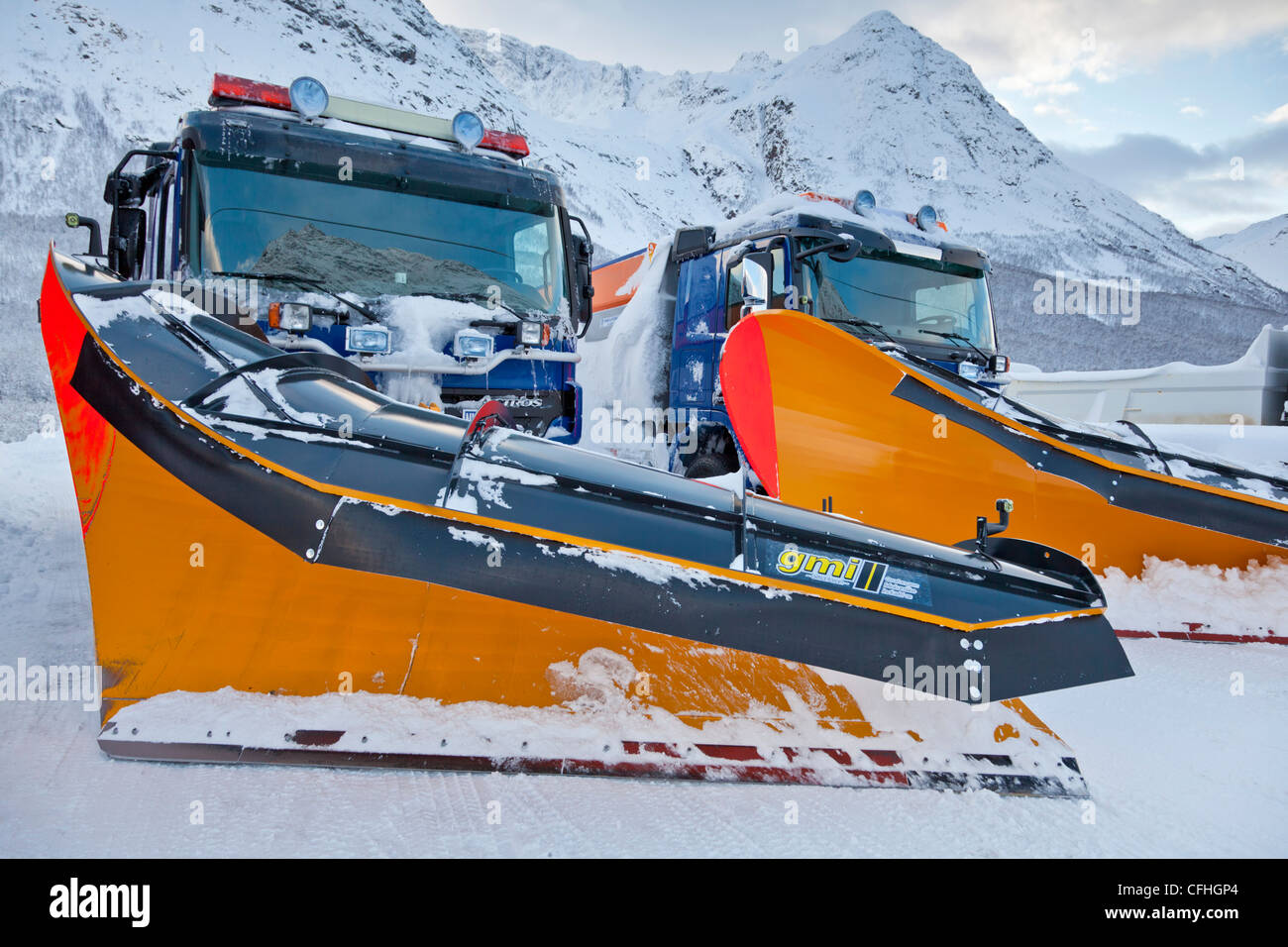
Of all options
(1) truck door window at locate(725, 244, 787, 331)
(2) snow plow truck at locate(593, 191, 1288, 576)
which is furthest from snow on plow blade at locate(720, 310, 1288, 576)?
(1) truck door window at locate(725, 244, 787, 331)

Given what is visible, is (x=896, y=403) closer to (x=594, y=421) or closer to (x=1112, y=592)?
(x=1112, y=592)

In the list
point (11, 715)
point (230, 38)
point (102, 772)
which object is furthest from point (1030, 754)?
point (230, 38)

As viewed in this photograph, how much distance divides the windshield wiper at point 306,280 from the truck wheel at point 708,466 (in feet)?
9.52

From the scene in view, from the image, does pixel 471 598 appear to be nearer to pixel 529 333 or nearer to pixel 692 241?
pixel 529 333

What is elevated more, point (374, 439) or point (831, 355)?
point (831, 355)

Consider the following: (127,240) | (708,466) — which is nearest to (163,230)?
(127,240)

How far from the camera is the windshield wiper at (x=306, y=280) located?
3537 mm

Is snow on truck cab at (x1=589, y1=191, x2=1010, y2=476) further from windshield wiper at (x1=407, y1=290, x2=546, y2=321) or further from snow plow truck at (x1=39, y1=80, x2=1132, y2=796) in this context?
snow plow truck at (x1=39, y1=80, x2=1132, y2=796)

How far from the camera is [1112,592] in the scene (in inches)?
126

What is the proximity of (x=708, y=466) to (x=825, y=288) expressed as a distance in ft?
5.38

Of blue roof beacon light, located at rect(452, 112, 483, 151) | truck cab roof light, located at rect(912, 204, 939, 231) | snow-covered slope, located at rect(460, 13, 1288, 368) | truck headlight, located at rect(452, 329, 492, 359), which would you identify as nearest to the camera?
truck headlight, located at rect(452, 329, 492, 359)

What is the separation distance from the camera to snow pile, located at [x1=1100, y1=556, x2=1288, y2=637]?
3070mm

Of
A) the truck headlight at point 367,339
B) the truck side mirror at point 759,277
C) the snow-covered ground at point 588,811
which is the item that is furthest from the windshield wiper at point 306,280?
the truck side mirror at point 759,277

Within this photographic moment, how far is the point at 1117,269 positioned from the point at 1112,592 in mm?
60884
